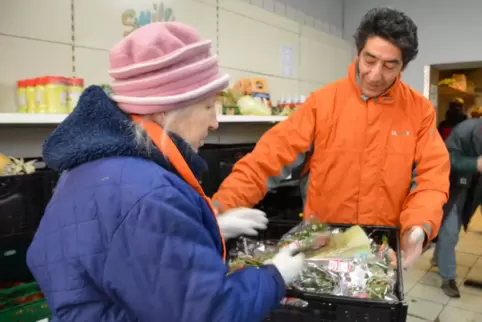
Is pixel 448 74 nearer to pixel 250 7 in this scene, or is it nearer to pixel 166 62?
pixel 250 7

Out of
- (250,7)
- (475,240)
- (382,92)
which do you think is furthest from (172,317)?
(475,240)

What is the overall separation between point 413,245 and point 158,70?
1.07m

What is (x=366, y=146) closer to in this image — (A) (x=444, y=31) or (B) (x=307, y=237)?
(B) (x=307, y=237)

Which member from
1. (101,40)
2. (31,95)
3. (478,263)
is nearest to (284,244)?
(31,95)

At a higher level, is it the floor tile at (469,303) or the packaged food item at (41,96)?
the packaged food item at (41,96)

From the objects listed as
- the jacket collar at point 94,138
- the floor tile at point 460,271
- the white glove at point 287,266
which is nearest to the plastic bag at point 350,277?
the white glove at point 287,266

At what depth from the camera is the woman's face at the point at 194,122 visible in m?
0.84

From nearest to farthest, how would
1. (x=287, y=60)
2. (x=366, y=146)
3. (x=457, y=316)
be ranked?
1. (x=366, y=146)
2. (x=457, y=316)
3. (x=287, y=60)

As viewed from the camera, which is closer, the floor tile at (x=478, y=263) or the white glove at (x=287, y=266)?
the white glove at (x=287, y=266)

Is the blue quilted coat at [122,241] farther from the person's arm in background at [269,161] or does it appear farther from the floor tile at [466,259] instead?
the floor tile at [466,259]

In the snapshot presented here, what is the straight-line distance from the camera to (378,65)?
159cm

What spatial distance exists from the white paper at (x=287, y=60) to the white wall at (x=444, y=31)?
184 cm

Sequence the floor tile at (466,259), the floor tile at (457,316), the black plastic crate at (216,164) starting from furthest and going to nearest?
the floor tile at (466,259), the floor tile at (457,316), the black plastic crate at (216,164)

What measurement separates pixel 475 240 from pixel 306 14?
3241 mm
